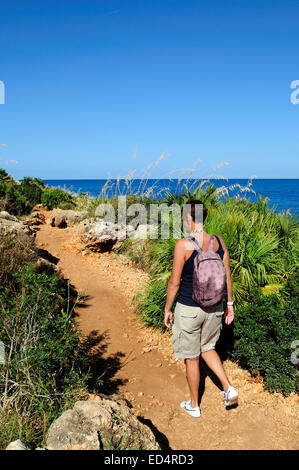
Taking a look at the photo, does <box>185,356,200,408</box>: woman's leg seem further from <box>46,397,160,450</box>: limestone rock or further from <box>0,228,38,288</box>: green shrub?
<box>0,228,38,288</box>: green shrub

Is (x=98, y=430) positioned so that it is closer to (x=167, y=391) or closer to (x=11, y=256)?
(x=167, y=391)

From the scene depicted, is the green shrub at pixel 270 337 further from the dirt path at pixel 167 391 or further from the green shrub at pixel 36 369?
the green shrub at pixel 36 369

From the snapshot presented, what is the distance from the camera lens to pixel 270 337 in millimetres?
4129

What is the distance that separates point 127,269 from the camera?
26.5 ft

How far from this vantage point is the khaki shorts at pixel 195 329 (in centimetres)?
335

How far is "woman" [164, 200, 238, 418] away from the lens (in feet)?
10.7

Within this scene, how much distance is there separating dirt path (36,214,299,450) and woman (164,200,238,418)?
276 mm

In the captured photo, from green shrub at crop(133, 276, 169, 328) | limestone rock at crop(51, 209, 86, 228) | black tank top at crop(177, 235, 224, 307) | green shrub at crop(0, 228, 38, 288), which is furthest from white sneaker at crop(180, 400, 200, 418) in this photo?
limestone rock at crop(51, 209, 86, 228)

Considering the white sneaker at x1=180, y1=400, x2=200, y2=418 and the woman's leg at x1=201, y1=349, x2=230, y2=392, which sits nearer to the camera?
the woman's leg at x1=201, y1=349, x2=230, y2=392

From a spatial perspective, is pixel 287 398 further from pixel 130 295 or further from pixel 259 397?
pixel 130 295

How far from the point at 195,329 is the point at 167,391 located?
1225 millimetres

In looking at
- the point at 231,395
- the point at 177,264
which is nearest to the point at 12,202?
the point at 177,264

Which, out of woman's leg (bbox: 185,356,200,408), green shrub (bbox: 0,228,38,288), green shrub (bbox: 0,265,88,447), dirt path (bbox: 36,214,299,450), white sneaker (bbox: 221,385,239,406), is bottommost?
dirt path (bbox: 36,214,299,450)

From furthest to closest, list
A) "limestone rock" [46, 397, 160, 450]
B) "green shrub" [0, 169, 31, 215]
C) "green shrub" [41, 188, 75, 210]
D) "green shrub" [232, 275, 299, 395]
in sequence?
"green shrub" [41, 188, 75, 210] < "green shrub" [0, 169, 31, 215] < "green shrub" [232, 275, 299, 395] < "limestone rock" [46, 397, 160, 450]
